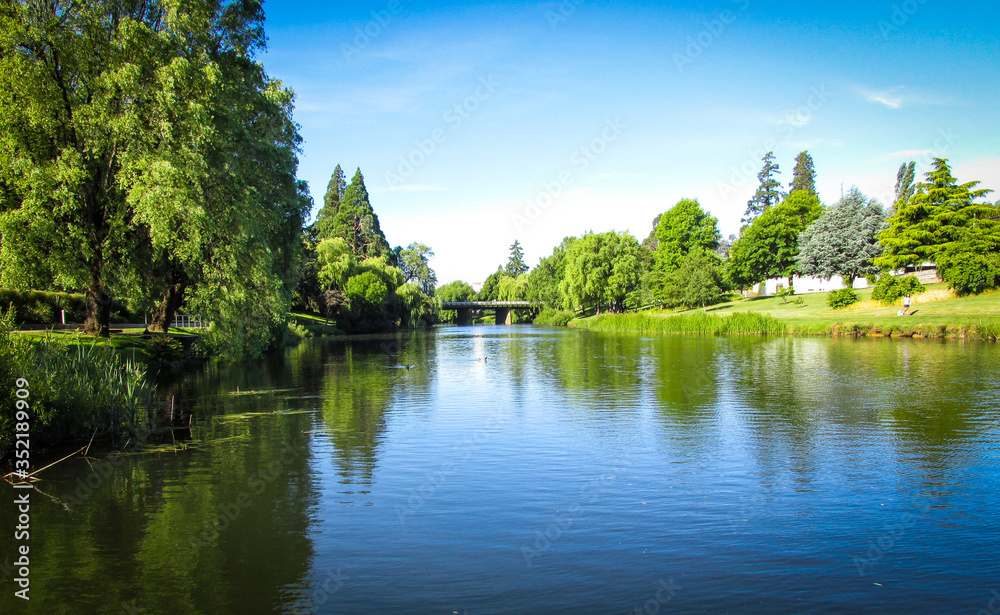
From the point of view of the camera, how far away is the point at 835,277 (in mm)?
72562

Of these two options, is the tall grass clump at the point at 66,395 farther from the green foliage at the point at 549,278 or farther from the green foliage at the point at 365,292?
→ the green foliage at the point at 549,278

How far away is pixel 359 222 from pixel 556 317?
38131 mm

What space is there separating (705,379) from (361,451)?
1724 centimetres

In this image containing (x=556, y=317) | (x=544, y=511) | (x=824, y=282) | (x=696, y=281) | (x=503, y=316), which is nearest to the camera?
(x=544, y=511)

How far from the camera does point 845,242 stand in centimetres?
6644

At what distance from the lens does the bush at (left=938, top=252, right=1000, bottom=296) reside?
4669cm

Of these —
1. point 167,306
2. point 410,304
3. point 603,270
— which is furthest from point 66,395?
point 603,270

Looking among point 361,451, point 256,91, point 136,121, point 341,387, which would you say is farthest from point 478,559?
point 256,91

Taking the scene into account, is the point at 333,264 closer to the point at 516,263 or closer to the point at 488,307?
the point at 488,307

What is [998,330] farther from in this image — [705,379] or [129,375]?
[129,375]

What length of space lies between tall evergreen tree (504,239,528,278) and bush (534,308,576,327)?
69.3 meters

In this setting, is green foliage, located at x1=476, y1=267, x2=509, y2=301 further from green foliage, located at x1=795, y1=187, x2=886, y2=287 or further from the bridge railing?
green foliage, located at x1=795, y1=187, x2=886, y2=287

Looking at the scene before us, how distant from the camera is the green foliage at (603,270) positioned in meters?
86.3

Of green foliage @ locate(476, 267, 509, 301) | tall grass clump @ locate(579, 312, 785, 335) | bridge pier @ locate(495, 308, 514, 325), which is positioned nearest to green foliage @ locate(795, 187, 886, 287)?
tall grass clump @ locate(579, 312, 785, 335)
